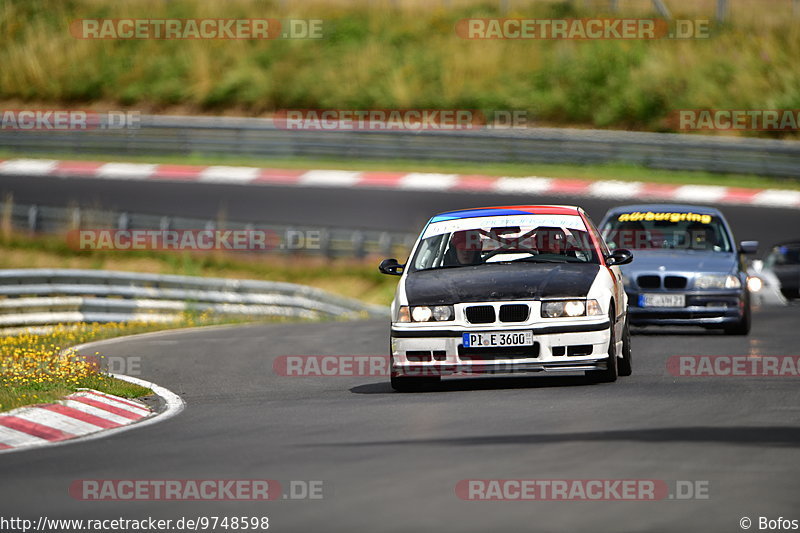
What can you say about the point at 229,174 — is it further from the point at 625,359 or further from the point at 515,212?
the point at 625,359

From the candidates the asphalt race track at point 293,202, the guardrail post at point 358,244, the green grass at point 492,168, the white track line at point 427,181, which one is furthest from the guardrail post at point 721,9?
the guardrail post at point 358,244

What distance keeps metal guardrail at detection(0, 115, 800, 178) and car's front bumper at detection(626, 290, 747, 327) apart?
15060mm

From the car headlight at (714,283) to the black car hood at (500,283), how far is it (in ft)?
14.6

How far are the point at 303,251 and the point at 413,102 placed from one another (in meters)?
13.3

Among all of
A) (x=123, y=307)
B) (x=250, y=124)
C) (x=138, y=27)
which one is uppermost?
(x=138, y=27)

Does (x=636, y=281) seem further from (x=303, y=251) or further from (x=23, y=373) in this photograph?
(x=303, y=251)

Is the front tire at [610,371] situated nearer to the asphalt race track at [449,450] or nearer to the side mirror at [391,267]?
the asphalt race track at [449,450]

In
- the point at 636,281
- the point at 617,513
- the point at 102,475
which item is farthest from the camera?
the point at 636,281

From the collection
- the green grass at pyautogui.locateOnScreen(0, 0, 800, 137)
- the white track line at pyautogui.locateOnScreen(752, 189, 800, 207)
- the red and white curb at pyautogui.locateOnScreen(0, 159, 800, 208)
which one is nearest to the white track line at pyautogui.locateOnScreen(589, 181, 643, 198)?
the red and white curb at pyautogui.locateOnScreen(0, 159, 800, 208)

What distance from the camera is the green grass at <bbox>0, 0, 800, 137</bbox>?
37.3 meters

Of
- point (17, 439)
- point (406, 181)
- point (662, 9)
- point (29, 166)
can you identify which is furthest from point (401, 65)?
point (17, 439)

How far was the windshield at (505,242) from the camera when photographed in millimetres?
12008

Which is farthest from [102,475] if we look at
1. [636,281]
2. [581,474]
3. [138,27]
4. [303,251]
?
[138,27]

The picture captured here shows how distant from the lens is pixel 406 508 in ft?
21.5
